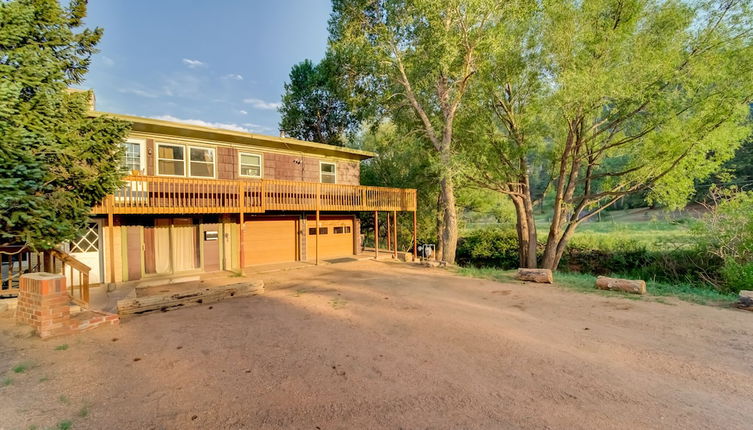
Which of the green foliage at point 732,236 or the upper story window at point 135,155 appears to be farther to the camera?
the upper story window at point 135,155

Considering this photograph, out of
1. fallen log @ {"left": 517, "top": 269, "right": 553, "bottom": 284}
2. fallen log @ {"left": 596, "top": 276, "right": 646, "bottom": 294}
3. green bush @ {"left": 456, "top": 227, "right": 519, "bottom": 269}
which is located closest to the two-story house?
fallen log @ {"left": 517, "top": 269, "right": 553, "bottom": 284}

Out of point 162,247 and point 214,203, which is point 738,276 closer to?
point 214,203

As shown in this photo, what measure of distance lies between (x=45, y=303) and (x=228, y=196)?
239 inches

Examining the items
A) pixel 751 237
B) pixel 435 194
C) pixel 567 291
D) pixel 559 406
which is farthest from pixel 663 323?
pixel 435 194

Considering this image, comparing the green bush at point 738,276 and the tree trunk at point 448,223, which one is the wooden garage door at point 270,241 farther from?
the green bush at point 738,276

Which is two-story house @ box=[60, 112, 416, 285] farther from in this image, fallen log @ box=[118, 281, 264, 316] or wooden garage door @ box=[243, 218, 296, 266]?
fallen log @ box=[118, 281, 264, 316]

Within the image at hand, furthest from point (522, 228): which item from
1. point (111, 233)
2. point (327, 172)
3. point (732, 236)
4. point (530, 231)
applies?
point (111, 233)

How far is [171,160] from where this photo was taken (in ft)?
36.7

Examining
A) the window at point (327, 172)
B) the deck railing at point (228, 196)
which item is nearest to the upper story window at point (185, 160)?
the deck railing at point (228, 196)

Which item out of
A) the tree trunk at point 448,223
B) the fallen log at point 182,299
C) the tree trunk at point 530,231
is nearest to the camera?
the fallen log at point 182,299

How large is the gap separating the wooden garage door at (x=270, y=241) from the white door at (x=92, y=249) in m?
4.40

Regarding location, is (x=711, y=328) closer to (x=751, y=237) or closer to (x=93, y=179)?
(x=751, y=237)

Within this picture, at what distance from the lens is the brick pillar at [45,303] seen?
197 inches

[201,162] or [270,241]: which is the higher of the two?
[201,162]
